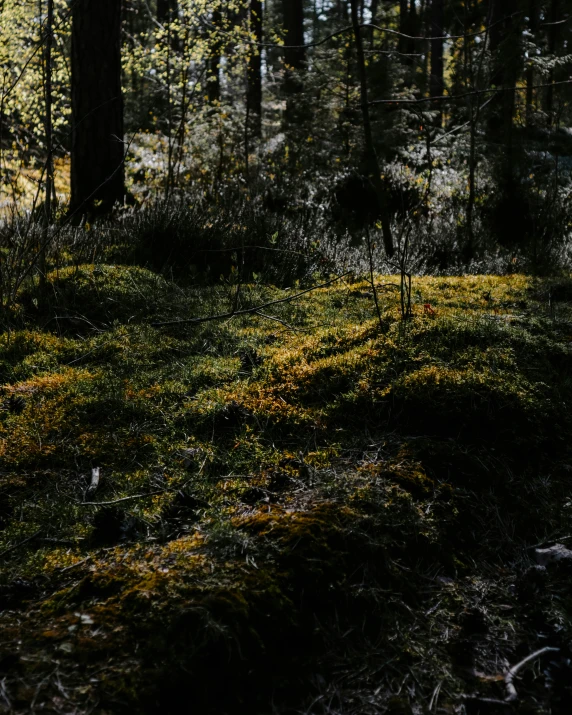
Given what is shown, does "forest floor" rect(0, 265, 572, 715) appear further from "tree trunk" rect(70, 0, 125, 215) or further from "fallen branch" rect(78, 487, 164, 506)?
"tree trunk" rect(70, 0, 125, 215)

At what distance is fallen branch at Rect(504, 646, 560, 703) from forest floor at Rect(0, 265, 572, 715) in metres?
0.01

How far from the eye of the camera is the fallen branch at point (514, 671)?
4.75ft

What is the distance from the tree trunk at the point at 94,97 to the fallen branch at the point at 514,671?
21.1 ft

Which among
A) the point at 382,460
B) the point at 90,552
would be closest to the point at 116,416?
the point at 90,552

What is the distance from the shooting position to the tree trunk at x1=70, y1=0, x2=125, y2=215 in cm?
679

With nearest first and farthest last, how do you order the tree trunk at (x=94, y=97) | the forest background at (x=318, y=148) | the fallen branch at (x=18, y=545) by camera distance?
the fallen branch at (x=18, y=545)
the forest background at (x=318, y=148)
the tree trunk at (x=94, y=97)

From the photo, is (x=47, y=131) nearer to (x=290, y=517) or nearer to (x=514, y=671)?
(x=290, y=517)

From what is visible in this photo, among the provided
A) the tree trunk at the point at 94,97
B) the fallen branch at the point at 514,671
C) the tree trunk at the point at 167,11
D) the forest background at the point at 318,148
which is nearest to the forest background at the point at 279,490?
the fallen branch at the point at 514,671

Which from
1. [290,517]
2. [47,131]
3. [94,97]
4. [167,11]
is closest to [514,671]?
[290,517]

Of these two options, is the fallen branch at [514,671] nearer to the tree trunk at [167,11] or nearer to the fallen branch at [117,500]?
the fallen branch at [117,500]

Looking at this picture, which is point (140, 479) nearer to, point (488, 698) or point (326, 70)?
point (488, 698)

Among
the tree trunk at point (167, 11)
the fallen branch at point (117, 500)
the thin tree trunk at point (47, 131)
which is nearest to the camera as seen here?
the fallen branch at point (117, 500)

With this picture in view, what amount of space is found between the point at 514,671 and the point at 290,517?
789 millimetres

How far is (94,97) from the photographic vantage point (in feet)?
22.9
